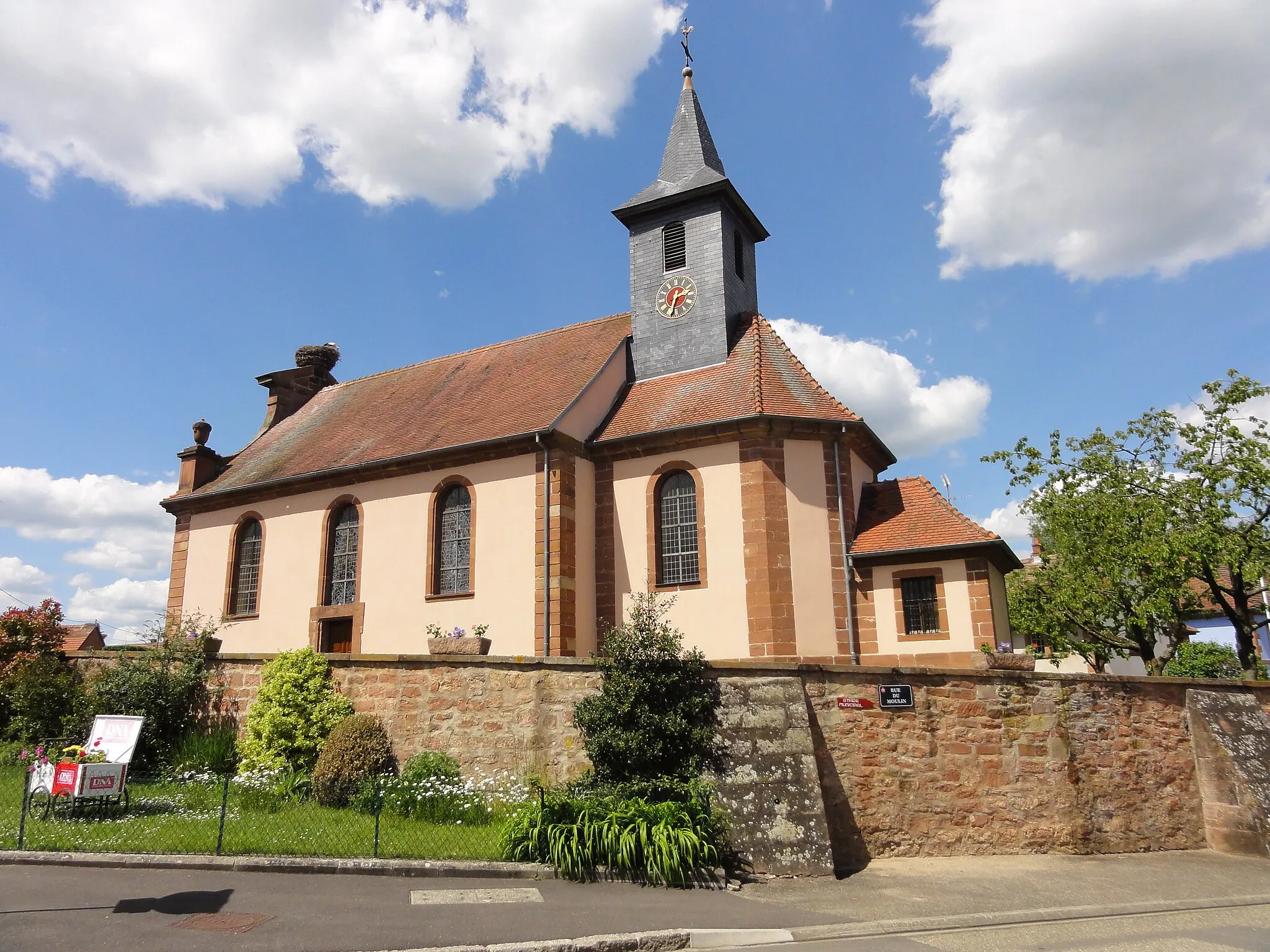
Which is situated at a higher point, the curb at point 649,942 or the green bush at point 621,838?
the green bush at point 621,838

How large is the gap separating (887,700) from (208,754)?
10.9 m

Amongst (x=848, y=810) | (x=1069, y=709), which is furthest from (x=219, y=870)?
(x=1069, y=709)

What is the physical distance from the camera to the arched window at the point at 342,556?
20000mm

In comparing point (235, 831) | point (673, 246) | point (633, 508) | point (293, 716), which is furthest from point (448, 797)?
point (673, 246)

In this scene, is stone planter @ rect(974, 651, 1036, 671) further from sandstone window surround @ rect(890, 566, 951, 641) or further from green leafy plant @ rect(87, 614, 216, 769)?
green leafy plant @ rect(87, 614, 216, 769)

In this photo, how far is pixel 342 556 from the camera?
20.3 meters

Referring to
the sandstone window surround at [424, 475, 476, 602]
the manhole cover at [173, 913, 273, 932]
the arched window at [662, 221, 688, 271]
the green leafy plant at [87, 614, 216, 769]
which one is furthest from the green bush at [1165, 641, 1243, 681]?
the manhole cover at [173, 913, 273, 932]

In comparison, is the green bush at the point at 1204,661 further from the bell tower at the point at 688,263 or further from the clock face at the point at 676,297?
the clock face at the point at 676,297

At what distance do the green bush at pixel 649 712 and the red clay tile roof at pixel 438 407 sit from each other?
6.97m

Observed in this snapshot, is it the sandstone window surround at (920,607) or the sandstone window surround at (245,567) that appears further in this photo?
the sandstone window surround at (245,567)

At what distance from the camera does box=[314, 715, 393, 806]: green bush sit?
1222 cm

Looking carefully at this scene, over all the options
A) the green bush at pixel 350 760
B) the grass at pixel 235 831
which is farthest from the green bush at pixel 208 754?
the green bush at pixel 350 760

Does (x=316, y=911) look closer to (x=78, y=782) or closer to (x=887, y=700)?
(x=78, y=782)

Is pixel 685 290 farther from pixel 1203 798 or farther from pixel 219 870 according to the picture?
pixel 219 870
